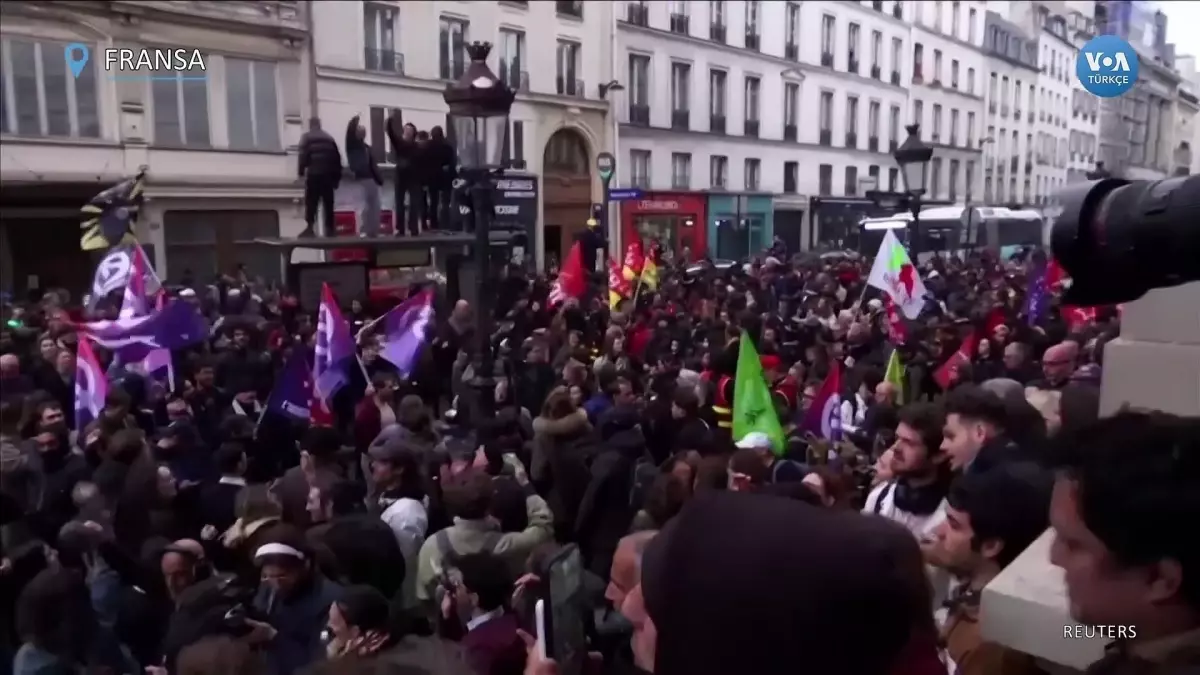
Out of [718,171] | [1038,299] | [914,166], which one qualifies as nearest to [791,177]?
[718,171]

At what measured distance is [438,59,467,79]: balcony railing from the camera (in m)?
26.1

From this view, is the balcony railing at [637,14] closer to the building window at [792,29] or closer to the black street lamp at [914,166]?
the building window at [792,29]

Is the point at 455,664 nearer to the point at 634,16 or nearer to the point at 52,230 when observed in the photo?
the point at 52,230

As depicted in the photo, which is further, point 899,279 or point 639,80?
point 639,80

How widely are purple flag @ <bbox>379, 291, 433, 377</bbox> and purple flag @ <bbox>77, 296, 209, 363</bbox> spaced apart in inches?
69.4

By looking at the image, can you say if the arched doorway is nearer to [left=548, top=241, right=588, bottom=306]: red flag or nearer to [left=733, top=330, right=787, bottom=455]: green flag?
[left=548, top=241, right=588, bottom=306]: red flag

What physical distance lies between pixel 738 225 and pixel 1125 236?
3317 centimetres

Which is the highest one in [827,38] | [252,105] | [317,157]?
[827,38]

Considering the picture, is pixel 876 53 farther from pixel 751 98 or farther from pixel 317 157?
pixel 317 157

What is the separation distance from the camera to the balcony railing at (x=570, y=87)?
28828mm

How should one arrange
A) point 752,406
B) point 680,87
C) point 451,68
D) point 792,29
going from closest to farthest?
point 752,406 → point 451,68 → point 680,87 → point 792,29

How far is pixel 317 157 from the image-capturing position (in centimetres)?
1212

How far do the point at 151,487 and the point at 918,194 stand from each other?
8.35 m

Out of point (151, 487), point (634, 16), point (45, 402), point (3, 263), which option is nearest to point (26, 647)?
point (151, 487)
